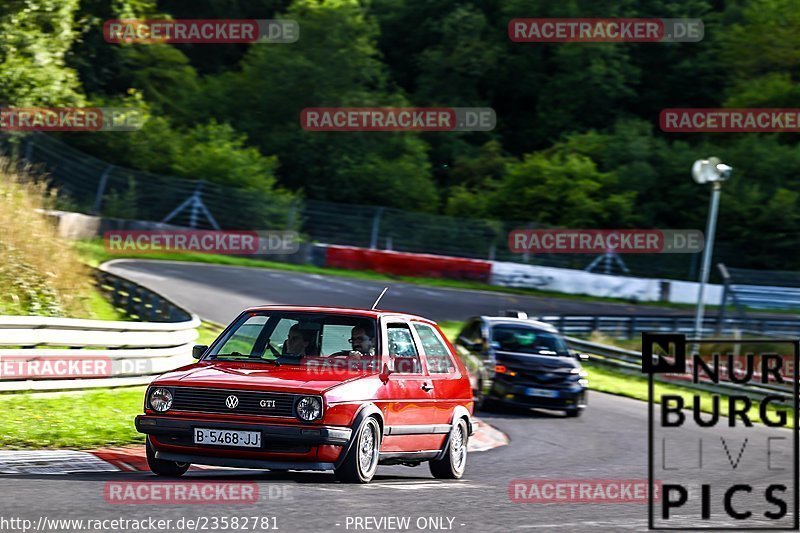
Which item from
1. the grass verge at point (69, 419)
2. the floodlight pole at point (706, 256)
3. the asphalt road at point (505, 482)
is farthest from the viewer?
the floodlight pole at point (706, 256)

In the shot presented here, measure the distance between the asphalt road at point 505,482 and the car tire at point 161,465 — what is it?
6.2 inches

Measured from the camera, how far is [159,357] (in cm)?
1565

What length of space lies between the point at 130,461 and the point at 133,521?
349cm

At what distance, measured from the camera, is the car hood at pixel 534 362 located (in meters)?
18.8

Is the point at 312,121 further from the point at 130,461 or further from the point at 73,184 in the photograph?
the point at 130,461

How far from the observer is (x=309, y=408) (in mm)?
8844

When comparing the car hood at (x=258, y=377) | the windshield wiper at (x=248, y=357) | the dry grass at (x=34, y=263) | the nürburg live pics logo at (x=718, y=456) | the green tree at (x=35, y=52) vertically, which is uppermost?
the green tree at (x=35, y=52)

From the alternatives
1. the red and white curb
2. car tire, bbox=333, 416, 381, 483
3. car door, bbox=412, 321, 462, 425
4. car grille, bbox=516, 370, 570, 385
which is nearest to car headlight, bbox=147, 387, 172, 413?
the red and white curb

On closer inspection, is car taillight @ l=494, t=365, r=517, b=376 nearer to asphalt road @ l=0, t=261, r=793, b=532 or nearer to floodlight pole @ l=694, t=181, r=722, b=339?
asphalt road @ l=0, t=261, r=793, b=532

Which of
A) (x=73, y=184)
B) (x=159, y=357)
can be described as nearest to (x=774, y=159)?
(x=73, y=184)

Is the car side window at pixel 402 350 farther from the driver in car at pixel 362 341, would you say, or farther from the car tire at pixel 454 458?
the car tire at pixel 454 458

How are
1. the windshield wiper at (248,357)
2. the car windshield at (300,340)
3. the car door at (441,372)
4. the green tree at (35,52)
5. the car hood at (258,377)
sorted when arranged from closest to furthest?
the car hood at (258,377), the windshield wiper at (248,357), the car windshield at (300,340), the car door at (441,372), the green tree at (35,52)

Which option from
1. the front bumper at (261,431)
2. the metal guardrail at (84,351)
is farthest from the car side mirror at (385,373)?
the metal guardrail at (84,351)

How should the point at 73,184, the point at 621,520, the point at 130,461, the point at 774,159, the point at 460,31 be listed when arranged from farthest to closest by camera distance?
the point at 460,31 < the point at 774,159 < the point at 73,184 < the point at 130,461 < the point at 621,520
